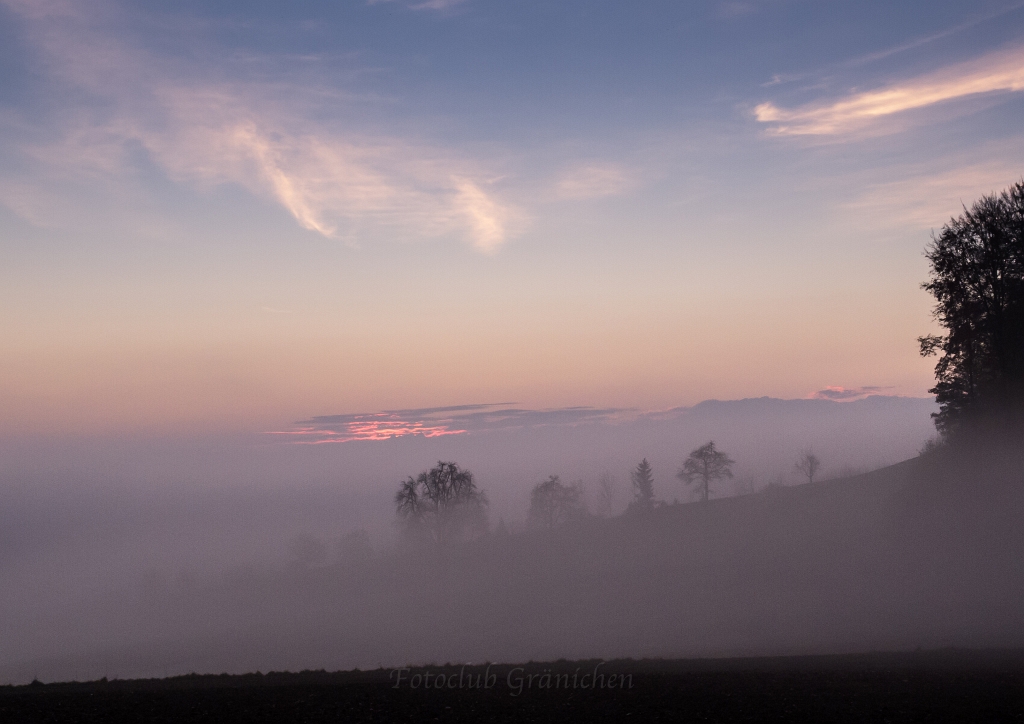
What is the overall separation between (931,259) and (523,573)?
228 feet

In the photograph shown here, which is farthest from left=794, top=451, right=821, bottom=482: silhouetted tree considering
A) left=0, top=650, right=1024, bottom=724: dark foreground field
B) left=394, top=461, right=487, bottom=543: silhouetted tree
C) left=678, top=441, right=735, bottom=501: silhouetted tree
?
left=0, top=650, right=1024, bottom=724: dark foreground field

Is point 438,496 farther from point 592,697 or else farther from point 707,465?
point 592,697

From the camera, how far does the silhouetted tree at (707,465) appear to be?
128m

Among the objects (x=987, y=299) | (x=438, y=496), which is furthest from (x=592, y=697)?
(x=438, y=496)

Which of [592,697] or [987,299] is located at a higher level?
[987,299]

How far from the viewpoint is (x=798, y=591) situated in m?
59.8

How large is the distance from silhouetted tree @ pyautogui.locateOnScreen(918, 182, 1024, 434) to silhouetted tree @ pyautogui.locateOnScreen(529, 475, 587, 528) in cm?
9426

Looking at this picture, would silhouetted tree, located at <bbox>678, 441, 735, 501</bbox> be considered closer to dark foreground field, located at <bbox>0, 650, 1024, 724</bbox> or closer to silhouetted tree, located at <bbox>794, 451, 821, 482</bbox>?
silhouetted tree, located at <bbox>794, 451, 821, 482</bbox>

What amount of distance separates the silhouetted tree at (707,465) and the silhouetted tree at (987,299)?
279ft

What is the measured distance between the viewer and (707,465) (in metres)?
128

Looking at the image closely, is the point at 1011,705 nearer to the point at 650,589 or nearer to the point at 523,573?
the point at 650,589

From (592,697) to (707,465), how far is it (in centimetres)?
11185

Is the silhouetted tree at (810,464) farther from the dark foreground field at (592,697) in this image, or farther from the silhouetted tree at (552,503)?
the dark foreground field at (592,697)

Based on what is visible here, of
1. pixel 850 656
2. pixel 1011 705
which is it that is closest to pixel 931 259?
pixel 850 656
